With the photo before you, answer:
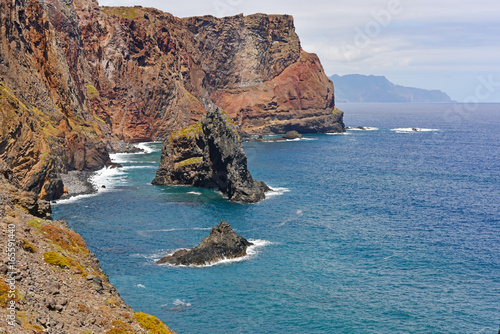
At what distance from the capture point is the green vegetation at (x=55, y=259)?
32812mm

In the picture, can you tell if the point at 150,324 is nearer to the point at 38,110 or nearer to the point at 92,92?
the point at 38,110

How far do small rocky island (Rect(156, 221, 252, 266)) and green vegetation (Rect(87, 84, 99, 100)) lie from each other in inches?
5177

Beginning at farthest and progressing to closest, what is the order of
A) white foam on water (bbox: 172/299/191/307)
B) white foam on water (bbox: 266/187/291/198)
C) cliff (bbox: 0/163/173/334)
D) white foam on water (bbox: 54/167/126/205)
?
white foam on water (bbox: 266/187/291/198), white foam on water (bbox: 54/167/126/205), white foam on water (bbox: 172/299/191/307), cliff (bbox: 0/163/173/334)

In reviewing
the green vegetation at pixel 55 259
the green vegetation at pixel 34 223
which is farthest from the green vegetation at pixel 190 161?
the green vegetation at pixel 55 259

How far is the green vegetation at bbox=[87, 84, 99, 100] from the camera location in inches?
7283

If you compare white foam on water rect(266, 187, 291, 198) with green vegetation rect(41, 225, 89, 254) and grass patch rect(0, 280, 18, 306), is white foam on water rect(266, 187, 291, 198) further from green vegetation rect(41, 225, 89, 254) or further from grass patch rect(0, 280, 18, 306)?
grass patch rect(0, 280, 18, 306)

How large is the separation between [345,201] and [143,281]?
55451 mm

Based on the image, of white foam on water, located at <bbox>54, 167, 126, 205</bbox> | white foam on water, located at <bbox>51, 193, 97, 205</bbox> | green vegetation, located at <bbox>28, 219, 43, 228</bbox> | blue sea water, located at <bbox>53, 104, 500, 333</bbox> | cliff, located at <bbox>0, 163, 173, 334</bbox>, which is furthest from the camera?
white foam on water, located at <bbox>54, 167, 126, 205</bbox>

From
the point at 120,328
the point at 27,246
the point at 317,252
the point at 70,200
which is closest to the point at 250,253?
the point at 317,252

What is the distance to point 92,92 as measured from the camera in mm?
186625

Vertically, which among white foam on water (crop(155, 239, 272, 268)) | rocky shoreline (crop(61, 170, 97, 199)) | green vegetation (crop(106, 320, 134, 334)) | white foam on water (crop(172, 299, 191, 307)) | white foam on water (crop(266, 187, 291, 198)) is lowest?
white foam on water (crop(172, 299, 191, 307))

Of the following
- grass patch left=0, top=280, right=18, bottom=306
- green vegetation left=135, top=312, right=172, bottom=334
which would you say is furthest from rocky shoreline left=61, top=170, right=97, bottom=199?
grass patch left=0, top=280, right=18, bottom=306

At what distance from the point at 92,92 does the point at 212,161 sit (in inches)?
3632

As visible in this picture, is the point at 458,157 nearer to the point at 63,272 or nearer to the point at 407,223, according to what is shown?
the point at 407,223
